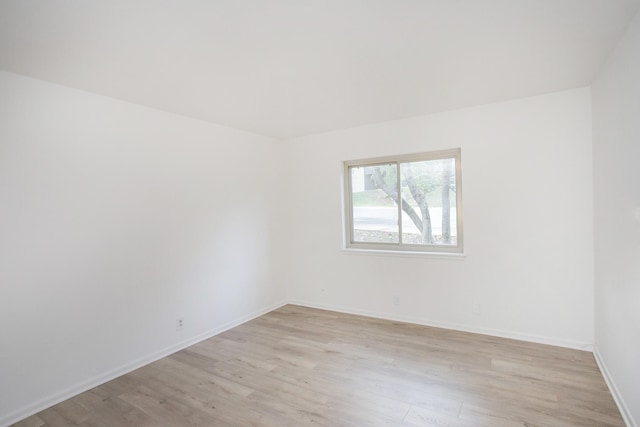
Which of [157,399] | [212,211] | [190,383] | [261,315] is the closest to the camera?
[157,399]

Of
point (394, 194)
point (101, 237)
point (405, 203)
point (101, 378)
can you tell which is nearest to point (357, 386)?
point (101, 378)

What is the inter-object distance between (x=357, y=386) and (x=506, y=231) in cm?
213

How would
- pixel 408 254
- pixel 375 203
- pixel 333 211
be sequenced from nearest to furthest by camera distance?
pixel 408 254
pixel 375 203
pixel 333 211

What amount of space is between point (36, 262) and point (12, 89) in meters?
1.24

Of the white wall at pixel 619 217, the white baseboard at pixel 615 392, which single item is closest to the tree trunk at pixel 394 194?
the white wall at pixel 619 217

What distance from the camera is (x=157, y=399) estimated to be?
241 centimetres

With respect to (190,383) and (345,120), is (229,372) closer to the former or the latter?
(190,383)

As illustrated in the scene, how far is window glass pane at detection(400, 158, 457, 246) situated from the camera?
367cm

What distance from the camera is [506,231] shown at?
3248 mm

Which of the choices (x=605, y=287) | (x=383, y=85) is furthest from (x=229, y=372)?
(x=605, y=287)

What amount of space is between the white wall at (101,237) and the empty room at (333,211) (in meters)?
0.02

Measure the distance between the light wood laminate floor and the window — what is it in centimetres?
113

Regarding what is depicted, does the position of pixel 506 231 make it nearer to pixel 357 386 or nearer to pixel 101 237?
pixel 357 386

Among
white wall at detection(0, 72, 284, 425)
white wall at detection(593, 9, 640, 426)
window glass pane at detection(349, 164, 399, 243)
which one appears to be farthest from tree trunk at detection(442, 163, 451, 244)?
white wall at detection(0, 72, 284, 425)
